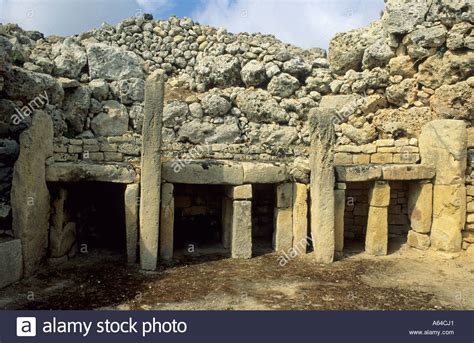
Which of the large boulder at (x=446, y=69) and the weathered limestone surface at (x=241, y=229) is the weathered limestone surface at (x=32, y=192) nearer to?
the weathered limestone surface at (x=241, y=229)

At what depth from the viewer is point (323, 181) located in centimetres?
786

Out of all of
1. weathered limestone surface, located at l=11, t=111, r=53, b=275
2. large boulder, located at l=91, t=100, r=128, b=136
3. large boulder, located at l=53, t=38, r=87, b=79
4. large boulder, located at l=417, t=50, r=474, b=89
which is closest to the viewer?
weathered limestone surface, located at l=11, t=111, r=53, b=275

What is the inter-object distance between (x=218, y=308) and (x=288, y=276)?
196cm

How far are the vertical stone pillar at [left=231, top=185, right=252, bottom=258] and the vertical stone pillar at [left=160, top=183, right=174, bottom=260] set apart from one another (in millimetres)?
1319

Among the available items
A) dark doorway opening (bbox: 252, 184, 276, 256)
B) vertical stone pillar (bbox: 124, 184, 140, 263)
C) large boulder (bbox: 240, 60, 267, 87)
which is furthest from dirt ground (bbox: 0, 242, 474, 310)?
large boulder (bbox: 240, 60, 267, 87)

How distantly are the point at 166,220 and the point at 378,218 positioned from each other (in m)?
4.72

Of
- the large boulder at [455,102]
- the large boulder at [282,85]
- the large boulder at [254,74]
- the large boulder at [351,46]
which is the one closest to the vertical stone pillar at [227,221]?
the large boulder at [282,85]

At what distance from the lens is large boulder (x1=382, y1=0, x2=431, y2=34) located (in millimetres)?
11586

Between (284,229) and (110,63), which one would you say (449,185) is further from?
(110,63)

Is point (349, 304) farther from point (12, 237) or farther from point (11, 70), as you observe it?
point (11, 70)

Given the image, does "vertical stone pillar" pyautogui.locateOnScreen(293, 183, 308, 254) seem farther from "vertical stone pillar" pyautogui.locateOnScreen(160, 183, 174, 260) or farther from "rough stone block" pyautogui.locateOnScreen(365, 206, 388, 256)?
"vertical stone pillar" pyautogui.locateOnScreen(160, 183, 174, 260)

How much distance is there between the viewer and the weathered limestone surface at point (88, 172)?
7.19 m

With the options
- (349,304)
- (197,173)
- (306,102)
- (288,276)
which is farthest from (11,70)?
(306,102)

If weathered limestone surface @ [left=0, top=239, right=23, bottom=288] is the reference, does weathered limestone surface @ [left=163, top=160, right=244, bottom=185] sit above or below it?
above
